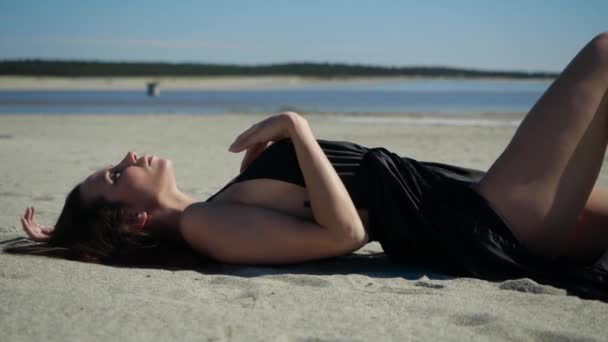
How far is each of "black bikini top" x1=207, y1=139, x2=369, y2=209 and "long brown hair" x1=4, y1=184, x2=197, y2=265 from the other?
0.71 meters

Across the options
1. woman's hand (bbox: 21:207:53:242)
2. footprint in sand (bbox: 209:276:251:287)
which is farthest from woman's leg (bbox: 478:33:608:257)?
woman's hand (bbox: 21:207:53:242)

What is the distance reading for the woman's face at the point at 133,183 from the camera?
3424mm

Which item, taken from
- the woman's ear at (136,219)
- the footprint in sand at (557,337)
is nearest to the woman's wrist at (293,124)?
the woman's ear at (136,219)

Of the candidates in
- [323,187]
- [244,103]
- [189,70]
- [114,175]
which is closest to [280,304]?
[323,187]

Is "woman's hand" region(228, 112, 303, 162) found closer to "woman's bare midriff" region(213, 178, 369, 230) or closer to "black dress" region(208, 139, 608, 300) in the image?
"black dress" region(208, 139, 608, 300)

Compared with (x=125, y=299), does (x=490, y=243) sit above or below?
above

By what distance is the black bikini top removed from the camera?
10.8ft

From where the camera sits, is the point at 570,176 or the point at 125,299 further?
the point at 570,176

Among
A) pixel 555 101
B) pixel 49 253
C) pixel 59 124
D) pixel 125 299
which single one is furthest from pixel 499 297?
pixel 59 124

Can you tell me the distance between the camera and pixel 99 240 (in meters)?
3.50

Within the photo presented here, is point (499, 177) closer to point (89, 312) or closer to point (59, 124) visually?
point (89, 312)

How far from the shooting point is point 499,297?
2959mm

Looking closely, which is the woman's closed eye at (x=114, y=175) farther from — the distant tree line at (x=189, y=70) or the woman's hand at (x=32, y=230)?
the distant tree line at (x=189, y=70)

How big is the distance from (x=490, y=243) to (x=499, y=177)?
12.9 inches
